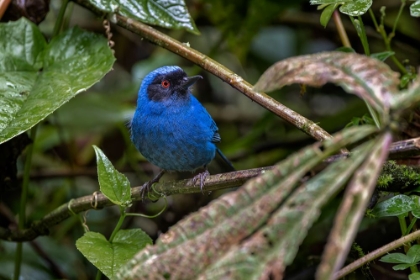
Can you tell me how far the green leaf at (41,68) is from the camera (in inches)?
112

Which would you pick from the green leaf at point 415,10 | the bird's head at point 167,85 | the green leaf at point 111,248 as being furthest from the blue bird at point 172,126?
the green leaf at point 415,10

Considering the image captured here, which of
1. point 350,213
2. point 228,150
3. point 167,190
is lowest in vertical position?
point 228,150

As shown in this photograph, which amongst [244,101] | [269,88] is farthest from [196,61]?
[244,101]

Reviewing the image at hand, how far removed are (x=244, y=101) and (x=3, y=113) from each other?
4445 mm

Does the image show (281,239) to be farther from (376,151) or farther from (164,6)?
(164,6)

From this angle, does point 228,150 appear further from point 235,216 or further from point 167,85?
point 235,216

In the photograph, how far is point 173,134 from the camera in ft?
12.5

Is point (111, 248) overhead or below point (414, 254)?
below

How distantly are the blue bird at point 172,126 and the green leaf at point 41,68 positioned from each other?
0.69 m

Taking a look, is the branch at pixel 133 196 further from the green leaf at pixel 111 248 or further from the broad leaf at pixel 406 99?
the broad leaf at pixel 406 99

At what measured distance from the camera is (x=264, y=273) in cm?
120

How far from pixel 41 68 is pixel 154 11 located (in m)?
0.76

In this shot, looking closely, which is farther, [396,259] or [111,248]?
[111,248]

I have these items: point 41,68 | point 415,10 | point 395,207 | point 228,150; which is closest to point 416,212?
point 395,207
